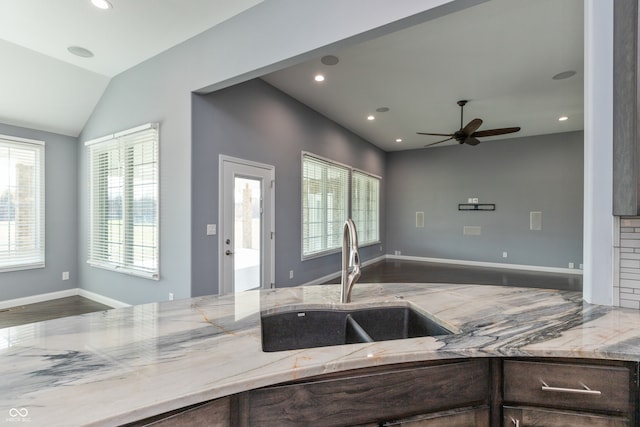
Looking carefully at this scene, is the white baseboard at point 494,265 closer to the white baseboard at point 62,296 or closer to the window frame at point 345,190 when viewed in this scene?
A: the window frame at point 345,190

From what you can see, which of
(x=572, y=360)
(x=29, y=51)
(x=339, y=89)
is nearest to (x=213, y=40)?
(x=339, y=89)

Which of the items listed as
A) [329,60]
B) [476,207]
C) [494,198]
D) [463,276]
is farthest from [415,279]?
[329,60]

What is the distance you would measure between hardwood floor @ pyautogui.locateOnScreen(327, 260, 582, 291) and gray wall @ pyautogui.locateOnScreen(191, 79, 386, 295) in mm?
1283

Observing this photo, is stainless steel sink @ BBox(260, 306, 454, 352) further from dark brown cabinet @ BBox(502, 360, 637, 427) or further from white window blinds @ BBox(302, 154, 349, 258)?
white window blinds @ BBox(302, 154, 349, 258)

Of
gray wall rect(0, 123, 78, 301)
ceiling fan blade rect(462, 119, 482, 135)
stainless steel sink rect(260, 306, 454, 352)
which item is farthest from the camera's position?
ceiling fan blade rect(462, 119, 482, 135)

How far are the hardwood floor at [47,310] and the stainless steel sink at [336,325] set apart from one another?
4119 mm

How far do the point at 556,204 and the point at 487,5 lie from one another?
6034mm

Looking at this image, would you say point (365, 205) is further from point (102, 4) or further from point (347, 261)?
point (347, 261)

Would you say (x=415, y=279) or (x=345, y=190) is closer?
(x=415, y=279)

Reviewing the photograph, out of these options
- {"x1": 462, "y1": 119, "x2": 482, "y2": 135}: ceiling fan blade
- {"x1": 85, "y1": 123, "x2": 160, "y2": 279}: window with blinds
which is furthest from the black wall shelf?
{"x1": 85, "y1": 123, "x2": 160, "y2": 279}: window with blinds

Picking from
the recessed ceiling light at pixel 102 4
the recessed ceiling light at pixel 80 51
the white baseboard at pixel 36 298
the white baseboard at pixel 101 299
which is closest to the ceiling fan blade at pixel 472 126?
the recessed ceiling light at pixel 102 4

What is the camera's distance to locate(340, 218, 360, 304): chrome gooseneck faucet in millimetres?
1374

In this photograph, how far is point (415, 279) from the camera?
20.2 ft

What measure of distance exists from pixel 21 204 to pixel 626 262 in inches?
260
